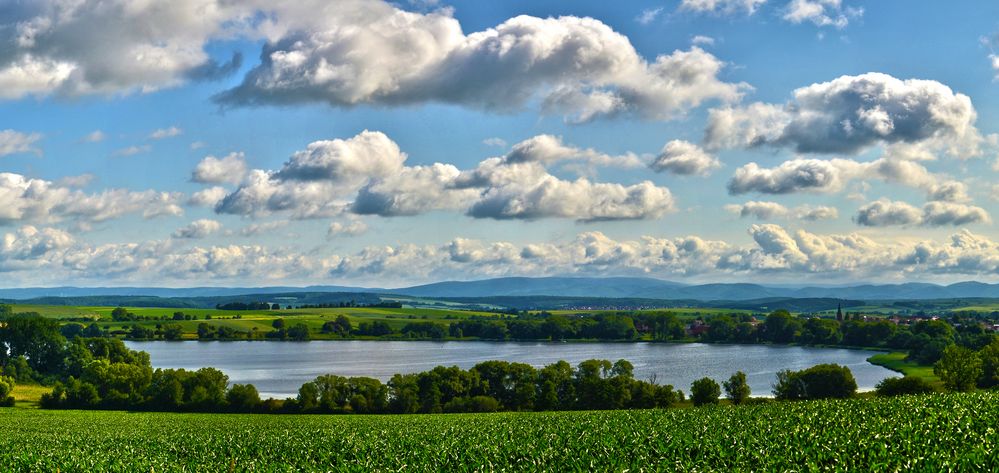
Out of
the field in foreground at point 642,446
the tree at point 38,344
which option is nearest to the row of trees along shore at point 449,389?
the field in foreground at point 642,446

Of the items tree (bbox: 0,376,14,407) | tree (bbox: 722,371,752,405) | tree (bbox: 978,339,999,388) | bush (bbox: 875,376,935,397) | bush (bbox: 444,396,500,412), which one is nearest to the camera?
bush (bbox: 875,376,935,397)

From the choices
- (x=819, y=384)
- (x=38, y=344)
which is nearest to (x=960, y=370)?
(x=819, y=384)

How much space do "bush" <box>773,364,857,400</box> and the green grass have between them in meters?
33.4

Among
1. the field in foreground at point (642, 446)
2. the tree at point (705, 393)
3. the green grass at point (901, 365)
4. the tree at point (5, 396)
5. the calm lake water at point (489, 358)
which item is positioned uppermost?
the field in foreground at point (642, 446)

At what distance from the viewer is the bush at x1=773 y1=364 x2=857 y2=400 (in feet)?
255

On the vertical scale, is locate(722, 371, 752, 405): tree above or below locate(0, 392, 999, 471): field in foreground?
below

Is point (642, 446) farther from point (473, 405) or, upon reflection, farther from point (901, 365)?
point (901, 365)

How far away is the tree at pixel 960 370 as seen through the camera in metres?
73.5

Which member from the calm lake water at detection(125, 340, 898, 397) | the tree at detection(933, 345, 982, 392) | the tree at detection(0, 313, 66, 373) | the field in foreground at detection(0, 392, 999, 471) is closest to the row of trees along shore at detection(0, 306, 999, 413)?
the tree at detection(933, 345, 982, 392)

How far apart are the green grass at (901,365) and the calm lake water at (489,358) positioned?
8.79 feet

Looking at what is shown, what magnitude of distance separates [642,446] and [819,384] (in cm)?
6199

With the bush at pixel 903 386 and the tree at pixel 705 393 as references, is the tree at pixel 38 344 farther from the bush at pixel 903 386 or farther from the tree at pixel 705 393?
the bush at pixel 903 386

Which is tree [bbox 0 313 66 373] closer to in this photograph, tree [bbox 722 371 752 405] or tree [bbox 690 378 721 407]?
tree [bbox 690 378 721 407]

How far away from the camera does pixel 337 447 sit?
95.6 feet
